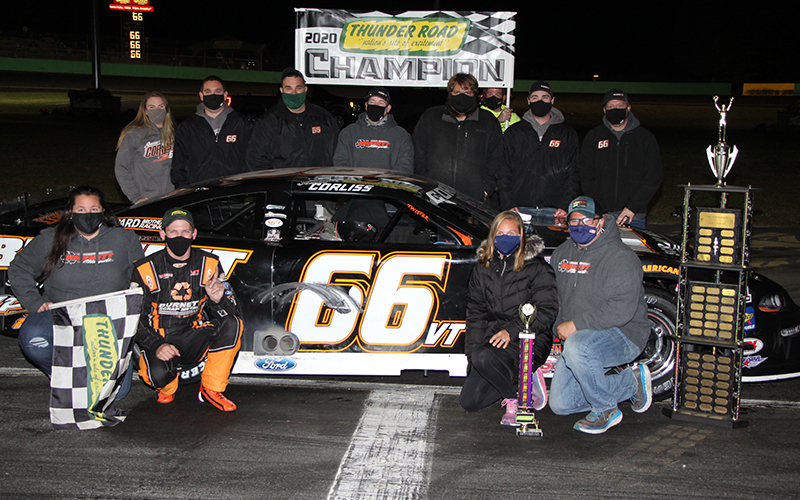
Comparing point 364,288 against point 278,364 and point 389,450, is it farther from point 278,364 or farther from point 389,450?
point 389,450

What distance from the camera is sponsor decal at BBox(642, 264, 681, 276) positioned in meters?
4.57

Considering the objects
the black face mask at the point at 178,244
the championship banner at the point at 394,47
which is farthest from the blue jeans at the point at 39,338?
the championship banner at the point at 394,47

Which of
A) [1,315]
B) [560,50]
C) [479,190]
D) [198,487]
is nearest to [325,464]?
[198,487]

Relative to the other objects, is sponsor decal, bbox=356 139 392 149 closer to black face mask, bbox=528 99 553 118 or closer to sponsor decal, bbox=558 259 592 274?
black face mask, bbox=528 99 553 118

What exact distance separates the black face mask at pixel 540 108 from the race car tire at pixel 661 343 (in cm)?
206

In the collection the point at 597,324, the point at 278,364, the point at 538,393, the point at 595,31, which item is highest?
the point at 595,31

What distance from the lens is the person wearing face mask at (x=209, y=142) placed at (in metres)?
6.07

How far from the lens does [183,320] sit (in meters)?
4.39

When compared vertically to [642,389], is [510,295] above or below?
above

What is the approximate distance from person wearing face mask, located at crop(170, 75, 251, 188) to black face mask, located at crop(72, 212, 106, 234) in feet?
5.46

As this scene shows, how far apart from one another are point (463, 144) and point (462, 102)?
1.20 feet

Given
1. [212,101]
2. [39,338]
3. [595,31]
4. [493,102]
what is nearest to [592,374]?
[39,338]

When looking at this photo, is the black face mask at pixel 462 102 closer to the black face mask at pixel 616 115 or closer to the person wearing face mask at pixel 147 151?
the black face mask at pixel 616 115

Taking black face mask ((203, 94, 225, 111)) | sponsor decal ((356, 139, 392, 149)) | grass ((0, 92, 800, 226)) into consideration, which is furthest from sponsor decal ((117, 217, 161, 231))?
grass ((0, 92, 800, 226))
